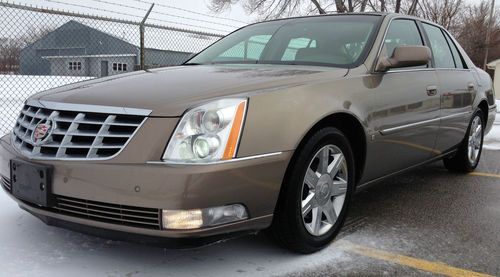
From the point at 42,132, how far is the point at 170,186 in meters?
0.82

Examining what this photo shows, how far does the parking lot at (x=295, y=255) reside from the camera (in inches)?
101

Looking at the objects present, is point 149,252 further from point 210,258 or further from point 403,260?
point 403,260

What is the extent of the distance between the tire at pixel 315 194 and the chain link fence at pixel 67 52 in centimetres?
256

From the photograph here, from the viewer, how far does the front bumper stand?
2.16 meters

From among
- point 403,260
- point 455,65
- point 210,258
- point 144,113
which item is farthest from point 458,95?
point 144,113

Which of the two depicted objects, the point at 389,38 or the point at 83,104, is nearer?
the point at 83,104

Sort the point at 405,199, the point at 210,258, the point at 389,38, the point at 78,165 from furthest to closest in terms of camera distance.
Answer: the point at 405,199
the point at 389,38
the point at 210,258
the point at 78,165

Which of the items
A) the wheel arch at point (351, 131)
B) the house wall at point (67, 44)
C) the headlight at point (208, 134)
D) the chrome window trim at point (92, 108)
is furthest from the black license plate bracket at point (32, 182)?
the house wall at point (67, 44)

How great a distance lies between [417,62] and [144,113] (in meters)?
2.06

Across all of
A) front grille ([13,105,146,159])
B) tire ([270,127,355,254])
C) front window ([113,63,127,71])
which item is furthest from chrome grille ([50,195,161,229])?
front window ([113,63,127,71])

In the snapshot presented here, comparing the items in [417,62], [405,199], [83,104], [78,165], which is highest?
[417,62]

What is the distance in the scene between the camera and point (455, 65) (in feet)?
15.1

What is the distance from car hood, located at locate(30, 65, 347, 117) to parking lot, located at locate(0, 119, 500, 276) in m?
0.86

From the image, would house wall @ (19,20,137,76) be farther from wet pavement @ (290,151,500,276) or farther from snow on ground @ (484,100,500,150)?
wet pavement @ (290,151,500,276)
